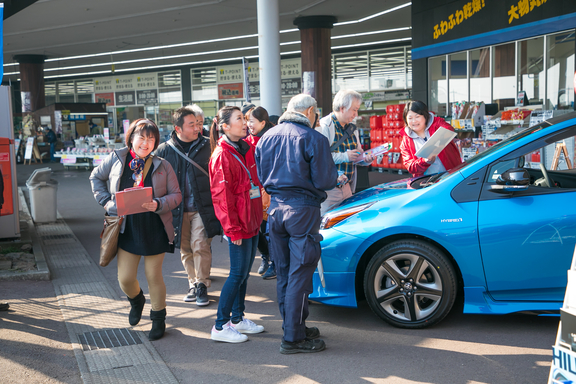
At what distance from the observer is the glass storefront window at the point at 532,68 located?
1148cm

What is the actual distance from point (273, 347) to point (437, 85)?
12345mm

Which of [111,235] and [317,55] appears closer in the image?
[111,235]

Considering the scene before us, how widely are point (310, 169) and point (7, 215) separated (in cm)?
568

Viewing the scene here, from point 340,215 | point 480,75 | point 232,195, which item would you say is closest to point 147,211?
point 232,195

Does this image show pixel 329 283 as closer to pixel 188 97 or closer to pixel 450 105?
pixel 450 105

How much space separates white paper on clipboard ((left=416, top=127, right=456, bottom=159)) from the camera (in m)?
4.65

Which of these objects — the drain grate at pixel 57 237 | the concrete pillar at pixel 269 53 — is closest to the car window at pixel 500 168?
the concrete pillar at pixel 269 53

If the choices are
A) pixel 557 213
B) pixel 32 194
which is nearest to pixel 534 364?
pixel 557 213

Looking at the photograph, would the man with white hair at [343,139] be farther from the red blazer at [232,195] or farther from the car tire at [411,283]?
the red blazer at [232,195]

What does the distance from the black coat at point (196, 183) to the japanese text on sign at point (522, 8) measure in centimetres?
911

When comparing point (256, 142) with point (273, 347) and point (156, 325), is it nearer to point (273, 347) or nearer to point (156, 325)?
point (156, 325)

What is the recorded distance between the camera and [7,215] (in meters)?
7.40

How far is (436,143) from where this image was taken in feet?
15.5

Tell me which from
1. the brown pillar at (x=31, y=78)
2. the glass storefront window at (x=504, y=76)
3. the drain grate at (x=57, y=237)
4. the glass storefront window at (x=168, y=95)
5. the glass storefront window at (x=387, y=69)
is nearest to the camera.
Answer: the drain grate at (x=57, y=237)
